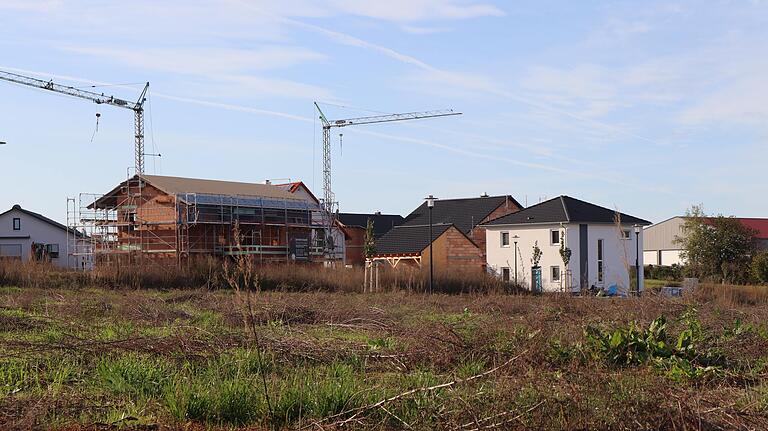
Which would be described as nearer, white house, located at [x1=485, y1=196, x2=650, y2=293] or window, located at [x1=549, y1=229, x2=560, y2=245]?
white house, located at [x1=485, y1=196, x2=650, y2=293]

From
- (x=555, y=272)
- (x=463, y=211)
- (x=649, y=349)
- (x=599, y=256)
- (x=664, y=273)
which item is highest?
(x=463, y=211)

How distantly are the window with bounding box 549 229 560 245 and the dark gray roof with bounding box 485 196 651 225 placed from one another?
67 cm

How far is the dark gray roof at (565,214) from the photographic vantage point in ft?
166

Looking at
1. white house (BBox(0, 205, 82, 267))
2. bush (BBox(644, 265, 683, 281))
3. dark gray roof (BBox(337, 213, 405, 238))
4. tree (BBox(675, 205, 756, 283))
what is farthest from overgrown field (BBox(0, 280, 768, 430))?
dark gray roof (BBox(337, 213, 405, 238))

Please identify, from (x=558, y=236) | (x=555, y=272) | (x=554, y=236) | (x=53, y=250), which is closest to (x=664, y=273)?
(x=554, y=236)

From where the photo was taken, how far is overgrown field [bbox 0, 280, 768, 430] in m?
6.30

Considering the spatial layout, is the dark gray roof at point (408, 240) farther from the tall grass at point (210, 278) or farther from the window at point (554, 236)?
the tall grass at point (210, 278)

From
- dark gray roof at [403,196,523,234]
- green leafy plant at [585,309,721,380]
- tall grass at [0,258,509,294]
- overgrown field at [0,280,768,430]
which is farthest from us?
dark gray roof at [403,196,523,234]

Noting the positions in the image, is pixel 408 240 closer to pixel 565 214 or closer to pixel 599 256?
pixel 565 214

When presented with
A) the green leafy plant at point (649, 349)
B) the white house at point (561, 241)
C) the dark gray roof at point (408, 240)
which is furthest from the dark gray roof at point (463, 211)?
the green leafy plant at point (649, 349)

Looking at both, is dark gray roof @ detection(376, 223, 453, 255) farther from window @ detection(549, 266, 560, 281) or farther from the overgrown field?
the overgrown field

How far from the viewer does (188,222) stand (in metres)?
44.3

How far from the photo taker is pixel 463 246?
55562 millimetres

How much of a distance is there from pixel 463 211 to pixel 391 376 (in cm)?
5838
